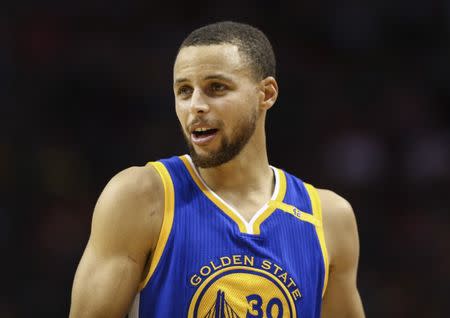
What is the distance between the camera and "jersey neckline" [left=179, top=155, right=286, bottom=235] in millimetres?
2740

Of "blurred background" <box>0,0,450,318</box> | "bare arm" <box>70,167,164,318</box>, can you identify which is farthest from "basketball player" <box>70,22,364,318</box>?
"blurred background" <box>0,0,450,318</box>

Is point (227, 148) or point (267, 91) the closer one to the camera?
point (227, 148)

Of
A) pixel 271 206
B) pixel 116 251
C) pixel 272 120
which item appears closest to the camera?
pixel 116 251

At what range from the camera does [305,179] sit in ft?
22.6

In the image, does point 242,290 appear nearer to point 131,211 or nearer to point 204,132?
point 131,211

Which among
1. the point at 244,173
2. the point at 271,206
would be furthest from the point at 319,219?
the point at 244,173

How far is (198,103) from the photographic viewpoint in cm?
266

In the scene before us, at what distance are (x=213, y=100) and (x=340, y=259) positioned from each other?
84cm

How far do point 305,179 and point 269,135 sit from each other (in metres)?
0.54

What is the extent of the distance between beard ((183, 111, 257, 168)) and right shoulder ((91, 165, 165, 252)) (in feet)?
0.74

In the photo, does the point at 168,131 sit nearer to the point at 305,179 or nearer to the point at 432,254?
the point at 305,179

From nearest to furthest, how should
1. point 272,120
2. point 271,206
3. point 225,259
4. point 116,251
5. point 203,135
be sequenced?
point 116,251 < point 225,259 < point 203,135 < point 271,206 < point 272,120

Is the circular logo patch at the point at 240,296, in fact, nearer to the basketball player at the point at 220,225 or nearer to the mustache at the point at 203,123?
the basketball player at the point at 220,225

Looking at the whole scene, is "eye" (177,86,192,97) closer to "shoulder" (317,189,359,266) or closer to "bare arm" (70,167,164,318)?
"bare arm" (70,167,164,318)
